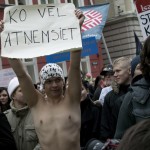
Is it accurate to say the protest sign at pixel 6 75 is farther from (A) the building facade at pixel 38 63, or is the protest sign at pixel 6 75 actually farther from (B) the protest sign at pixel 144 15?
(A) the building facade at pixel 38 63

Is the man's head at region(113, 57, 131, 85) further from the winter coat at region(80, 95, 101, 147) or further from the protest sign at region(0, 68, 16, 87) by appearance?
the protest sign at region(0, 68, 16, 87)

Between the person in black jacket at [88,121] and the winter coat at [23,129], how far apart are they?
54 centimetres

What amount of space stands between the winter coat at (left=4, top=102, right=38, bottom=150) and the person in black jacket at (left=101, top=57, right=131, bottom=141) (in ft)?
2.05

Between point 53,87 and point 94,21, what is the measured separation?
5732mm

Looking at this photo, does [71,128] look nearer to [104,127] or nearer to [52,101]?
[52,101]

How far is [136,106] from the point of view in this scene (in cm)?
253

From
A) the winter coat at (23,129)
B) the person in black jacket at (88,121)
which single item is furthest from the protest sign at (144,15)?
the winter coat at (23,129)

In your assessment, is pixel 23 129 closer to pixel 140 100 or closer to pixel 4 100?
pixel 140 100

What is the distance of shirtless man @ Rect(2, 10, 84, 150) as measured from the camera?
3.14m

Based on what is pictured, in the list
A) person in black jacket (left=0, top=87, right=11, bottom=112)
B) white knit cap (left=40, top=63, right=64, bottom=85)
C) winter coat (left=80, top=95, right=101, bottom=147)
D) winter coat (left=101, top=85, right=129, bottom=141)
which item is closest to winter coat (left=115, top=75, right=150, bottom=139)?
white knit cap (left=40, top=63, right=64, bottom=85)

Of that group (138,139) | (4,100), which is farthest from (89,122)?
(138,139)

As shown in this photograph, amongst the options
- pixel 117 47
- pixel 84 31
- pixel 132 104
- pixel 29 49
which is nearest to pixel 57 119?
pixel 29 49

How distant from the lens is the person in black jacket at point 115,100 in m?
3.75

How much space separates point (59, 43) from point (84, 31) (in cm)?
541
